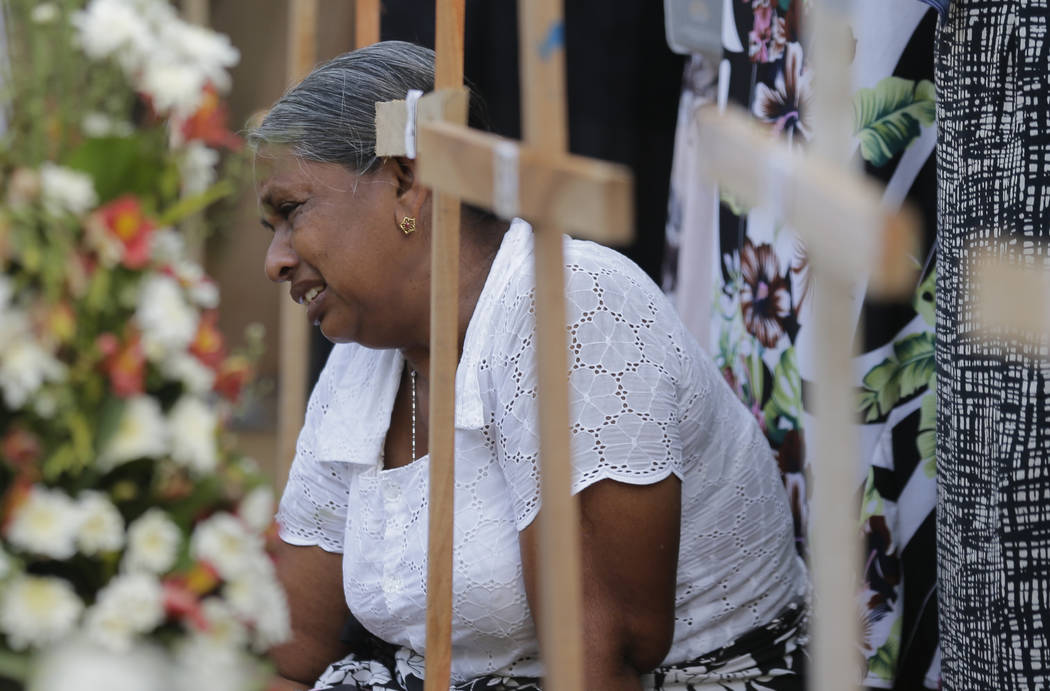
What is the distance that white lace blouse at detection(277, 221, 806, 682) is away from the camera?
1.36 m

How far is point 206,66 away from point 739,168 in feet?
1.30

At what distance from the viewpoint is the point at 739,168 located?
0.75 metres

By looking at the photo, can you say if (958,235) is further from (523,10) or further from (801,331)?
(523,10)

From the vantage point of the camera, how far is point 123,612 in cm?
84

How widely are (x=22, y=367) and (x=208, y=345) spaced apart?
127 mm

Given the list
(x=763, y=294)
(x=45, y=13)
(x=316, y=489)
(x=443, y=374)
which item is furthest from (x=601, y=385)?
(x=45, y=13)

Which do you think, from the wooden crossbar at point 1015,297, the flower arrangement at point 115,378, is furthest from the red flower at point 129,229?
the wooden crossbar at point 1015,297

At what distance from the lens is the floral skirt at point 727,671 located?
1.50 metres

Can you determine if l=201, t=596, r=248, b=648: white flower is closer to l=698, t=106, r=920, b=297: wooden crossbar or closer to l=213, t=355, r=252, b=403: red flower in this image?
l=213, t=355, r=252, b=403: red flower

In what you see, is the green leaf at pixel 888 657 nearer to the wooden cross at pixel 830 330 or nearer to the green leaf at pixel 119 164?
the wooden cross at pixel 830 330

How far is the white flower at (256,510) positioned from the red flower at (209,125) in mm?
250

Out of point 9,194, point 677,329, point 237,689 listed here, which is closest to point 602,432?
point 677,329

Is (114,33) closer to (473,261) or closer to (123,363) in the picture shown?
(123,363)

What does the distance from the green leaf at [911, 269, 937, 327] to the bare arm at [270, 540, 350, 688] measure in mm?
843
